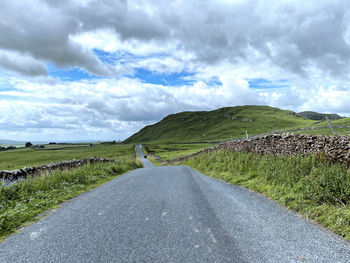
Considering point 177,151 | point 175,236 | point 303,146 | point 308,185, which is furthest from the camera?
point 177,151

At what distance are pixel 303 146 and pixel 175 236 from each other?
878 cm

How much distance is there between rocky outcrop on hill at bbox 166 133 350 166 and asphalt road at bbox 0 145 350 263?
351 centimetres

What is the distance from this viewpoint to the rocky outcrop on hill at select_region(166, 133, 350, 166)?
29.0ft

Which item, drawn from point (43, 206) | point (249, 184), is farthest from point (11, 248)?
point (249, 184)

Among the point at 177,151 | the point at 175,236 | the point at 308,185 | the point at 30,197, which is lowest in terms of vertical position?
the point at 177,151

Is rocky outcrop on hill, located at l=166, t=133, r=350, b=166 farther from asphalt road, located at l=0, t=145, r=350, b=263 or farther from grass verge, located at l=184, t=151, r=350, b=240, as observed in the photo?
asphalt road, located at l=0, t=145, r=350, b=263

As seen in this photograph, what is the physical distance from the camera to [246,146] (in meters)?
17.7

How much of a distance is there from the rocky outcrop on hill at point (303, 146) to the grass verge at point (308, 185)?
46cm

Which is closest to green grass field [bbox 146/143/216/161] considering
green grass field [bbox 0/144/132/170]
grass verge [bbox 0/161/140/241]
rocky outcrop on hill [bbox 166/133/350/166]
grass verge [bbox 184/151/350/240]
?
green grass field [bbox 0/144/132/170]

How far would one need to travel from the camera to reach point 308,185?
792cm

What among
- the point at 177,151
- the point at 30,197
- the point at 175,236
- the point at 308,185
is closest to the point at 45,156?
the point at 177,151

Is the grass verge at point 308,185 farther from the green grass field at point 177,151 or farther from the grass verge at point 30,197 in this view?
the green grass field at point 177,151

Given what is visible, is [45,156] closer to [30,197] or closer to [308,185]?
[30,197]

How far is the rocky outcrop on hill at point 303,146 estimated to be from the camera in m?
8.84
